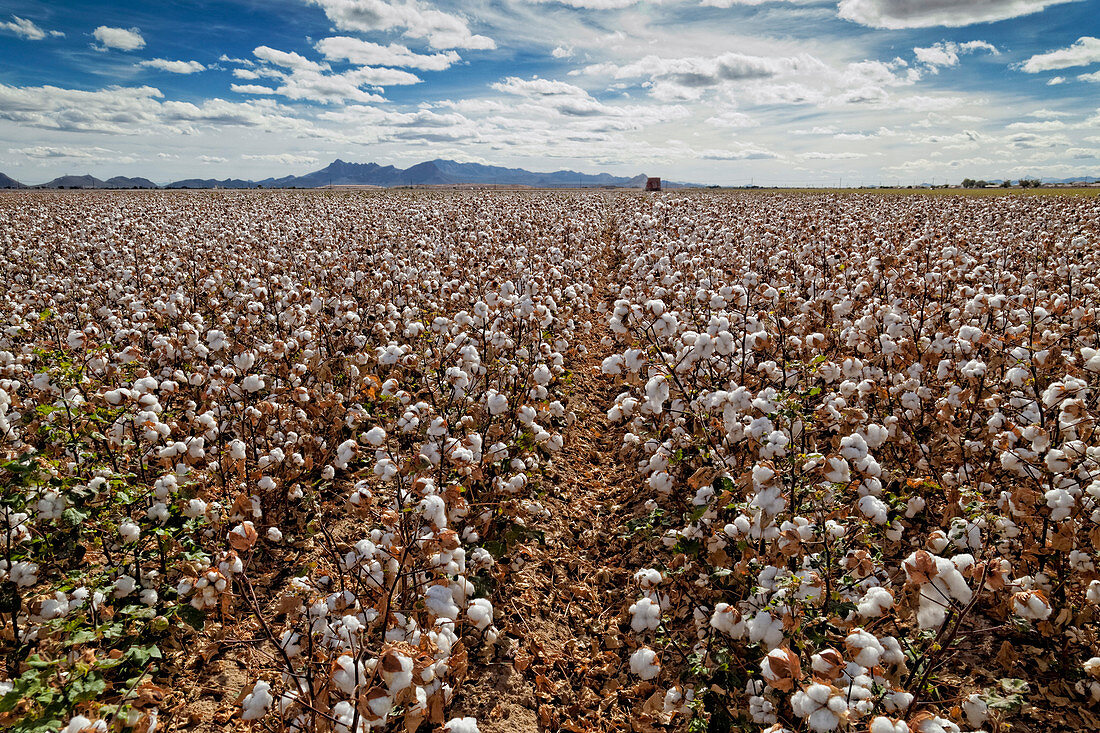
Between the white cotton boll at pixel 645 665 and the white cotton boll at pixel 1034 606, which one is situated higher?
the white cotton boll at pixel 1034 606

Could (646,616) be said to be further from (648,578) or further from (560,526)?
(560,526)

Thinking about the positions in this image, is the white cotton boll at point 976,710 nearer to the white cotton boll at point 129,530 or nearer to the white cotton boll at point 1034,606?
the white cotton boll at point 1034,606

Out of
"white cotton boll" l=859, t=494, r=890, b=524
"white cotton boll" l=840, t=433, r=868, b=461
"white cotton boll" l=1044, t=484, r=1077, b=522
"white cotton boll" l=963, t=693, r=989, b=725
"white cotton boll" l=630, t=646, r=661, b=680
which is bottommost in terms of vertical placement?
"white cotton boll" l=630, t=646, r=661, b=680

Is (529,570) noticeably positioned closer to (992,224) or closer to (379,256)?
(379,256)

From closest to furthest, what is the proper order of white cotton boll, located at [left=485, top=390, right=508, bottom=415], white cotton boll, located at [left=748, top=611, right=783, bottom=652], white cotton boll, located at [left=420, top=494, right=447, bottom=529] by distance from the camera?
white cotton boll, located at [left=748, top=611, right=783, bottom=652] < white cotton boll, located at [left=420, top=494, right=447, bottom=529] < white cotton boll, located at [left=485, top=390, right=508, bottom=415]

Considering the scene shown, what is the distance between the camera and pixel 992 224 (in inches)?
796

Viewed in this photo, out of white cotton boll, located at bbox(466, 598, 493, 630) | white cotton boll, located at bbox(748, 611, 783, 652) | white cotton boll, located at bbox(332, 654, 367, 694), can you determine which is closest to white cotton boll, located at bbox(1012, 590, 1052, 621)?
white cotton boll, located at bbox(748, 611, 783, 652)

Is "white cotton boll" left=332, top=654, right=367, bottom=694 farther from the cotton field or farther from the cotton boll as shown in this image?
the cotton boll

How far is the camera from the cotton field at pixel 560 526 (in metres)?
3.19

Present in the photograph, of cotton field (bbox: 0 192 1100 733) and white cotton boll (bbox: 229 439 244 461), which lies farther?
white cotton boll (bbox: 229 439 244 461)

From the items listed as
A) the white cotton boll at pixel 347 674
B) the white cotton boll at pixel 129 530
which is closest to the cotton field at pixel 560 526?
the white cotton boll at pixel 347 674

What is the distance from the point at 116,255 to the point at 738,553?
18.1 metres

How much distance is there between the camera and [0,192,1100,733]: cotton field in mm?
3188

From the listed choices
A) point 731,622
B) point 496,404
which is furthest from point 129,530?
point 731,622
